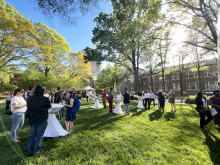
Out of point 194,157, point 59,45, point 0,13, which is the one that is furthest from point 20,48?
point 194,157

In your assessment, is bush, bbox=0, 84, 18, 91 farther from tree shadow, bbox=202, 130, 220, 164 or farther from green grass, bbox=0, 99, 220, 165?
tree shadow, bbox=202, 130, 220, 164

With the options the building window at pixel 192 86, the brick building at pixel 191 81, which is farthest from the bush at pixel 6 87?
the building window at pixel 192 86

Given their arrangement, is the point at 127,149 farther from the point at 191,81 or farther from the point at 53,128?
the point at 191,81

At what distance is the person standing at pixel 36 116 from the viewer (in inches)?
115

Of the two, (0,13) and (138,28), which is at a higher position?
(0,13)

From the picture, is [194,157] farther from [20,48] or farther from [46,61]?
[46,61]

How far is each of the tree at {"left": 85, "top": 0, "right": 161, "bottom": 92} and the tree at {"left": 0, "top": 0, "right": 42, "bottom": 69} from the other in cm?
775

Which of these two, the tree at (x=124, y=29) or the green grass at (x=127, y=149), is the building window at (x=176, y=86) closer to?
the tree at (x=124, y=29)

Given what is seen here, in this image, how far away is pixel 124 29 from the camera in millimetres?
9562

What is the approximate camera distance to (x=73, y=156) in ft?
9.83

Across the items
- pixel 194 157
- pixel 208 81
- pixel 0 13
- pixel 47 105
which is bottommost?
pixel 194 157

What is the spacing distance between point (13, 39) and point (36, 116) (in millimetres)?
14466

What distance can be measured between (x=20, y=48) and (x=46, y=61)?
467cm

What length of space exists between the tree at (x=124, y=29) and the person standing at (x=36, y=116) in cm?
491
